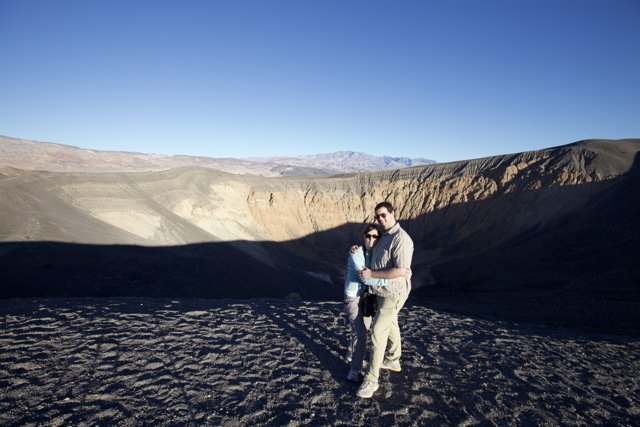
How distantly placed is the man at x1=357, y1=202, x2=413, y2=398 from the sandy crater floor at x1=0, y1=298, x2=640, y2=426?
1.54ft

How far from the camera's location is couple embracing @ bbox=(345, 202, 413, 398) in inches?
147

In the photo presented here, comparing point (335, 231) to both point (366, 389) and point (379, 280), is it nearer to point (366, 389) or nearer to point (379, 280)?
point (366, 389)

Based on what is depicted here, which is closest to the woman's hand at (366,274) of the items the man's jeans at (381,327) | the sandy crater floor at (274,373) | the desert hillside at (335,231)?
the man's jeans at (381,327)

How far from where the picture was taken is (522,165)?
1231 inches

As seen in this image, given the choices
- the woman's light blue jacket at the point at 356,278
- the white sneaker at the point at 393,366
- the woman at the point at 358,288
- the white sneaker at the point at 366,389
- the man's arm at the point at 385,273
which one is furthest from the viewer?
the white sneaker at the point at 393,366

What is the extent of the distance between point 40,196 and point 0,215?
2.94 metres

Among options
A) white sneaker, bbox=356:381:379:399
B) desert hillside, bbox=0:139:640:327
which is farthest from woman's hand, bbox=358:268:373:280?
desert hillside, bbox=0:139:640:327

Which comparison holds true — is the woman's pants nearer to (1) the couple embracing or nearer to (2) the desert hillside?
(1) the couple embracing

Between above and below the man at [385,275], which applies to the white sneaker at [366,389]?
below

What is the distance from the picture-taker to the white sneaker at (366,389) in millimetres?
4016

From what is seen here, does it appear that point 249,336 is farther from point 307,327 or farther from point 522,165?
point 522,165

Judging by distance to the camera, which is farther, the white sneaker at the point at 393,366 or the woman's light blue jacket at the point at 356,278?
the white sneaker at the point at 393,366

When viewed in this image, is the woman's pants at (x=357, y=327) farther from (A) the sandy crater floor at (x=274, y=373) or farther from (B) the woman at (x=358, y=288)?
(A) the sandy crater floor at (x=274, y=373)

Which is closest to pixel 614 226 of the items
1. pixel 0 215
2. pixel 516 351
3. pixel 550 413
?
pixel 516 351
